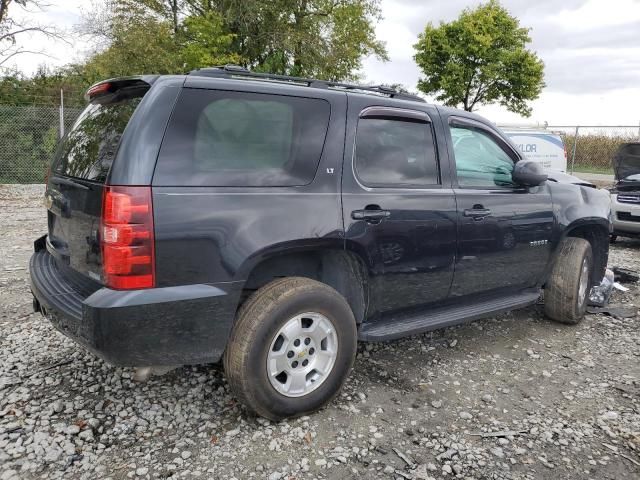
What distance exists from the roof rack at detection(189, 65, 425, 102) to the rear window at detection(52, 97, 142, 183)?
1.52ft

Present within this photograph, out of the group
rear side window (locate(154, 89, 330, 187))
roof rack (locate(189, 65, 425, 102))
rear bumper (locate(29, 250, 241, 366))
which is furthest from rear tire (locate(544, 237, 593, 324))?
rear bumper (locate(29, 250, 241, 366))

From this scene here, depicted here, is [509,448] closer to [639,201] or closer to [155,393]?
[155,393]

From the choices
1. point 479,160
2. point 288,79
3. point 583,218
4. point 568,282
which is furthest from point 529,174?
point 288,79

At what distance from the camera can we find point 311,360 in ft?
9.29

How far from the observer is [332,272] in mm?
3035

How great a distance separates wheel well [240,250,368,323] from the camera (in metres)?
2.84

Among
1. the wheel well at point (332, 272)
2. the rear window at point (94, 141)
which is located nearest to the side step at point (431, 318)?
the wheel well at point (332, 272)

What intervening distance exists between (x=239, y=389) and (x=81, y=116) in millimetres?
1971

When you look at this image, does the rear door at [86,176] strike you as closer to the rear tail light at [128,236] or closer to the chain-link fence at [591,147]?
the rear tail light at [128,236]

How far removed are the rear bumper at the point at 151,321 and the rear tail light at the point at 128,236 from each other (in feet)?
0.26

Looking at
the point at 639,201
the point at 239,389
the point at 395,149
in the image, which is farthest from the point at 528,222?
Answer: the point at 639,201

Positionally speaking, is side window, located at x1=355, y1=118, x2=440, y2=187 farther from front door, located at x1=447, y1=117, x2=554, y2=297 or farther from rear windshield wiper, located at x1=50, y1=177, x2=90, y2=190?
rear windshield wiper, located at x1=50, y1=177, x2=90, y2=190

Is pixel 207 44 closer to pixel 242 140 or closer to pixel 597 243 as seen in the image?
pixel 597 243

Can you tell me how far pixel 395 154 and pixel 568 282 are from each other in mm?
2184
